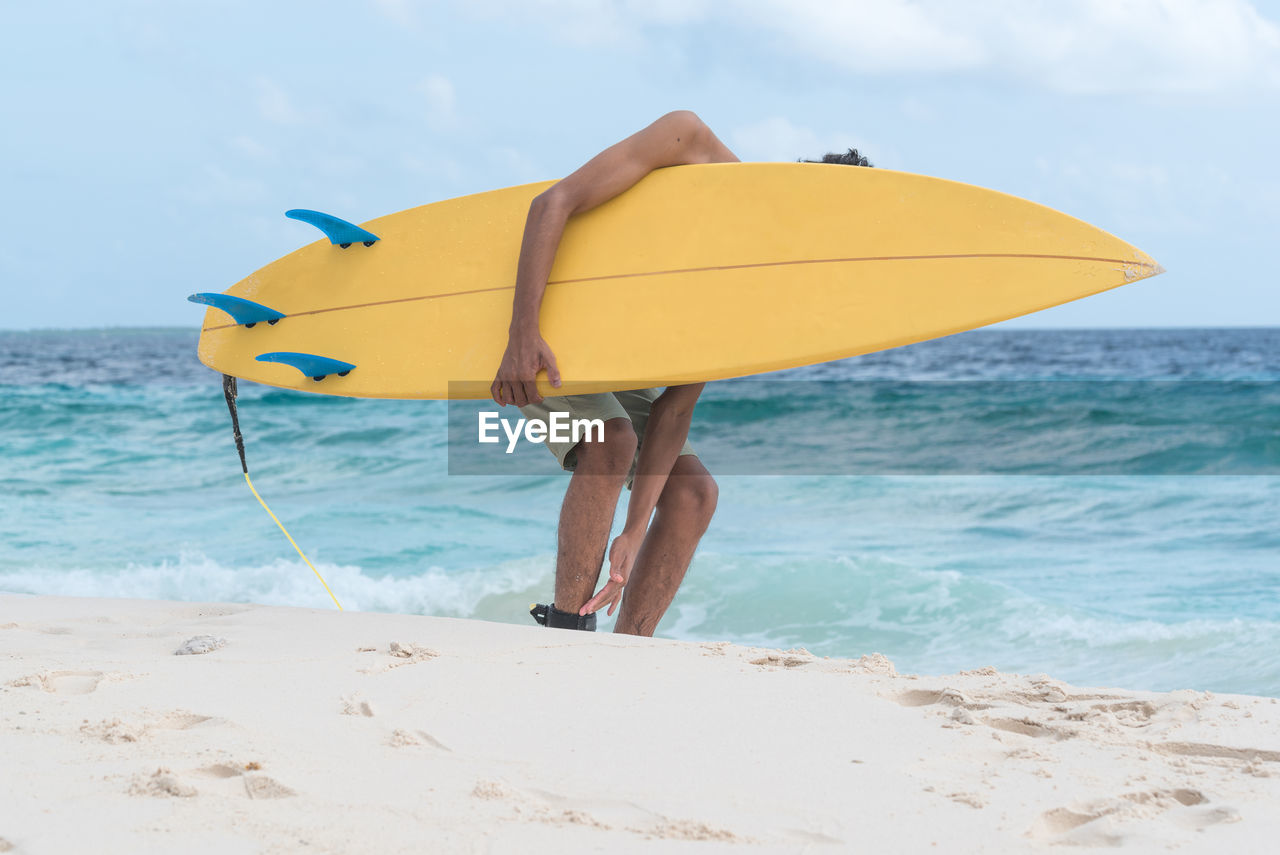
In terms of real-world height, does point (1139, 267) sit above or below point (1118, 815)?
above

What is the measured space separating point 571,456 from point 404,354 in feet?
1.87

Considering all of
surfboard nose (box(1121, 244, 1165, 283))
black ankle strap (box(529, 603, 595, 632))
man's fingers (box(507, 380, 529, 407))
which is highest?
surfboard nose (box(1121, 244, 1165, 283))

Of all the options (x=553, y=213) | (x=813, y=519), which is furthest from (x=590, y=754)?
(x=813, y=519)

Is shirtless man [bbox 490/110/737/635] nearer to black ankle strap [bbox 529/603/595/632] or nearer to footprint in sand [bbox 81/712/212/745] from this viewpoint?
black ankle strap [bbox 529/603/595/632]

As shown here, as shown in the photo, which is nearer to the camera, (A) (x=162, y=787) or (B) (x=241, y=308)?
(A) (x=162, y=787)

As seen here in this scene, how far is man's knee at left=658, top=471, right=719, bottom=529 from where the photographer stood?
2.58 metres

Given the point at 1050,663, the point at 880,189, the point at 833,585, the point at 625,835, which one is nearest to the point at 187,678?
the point at 625,835

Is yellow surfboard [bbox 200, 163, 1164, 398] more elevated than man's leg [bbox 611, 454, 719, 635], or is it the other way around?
yellow surfboard [bbox 200, 163, 1164, 398]

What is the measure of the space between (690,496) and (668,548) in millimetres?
146

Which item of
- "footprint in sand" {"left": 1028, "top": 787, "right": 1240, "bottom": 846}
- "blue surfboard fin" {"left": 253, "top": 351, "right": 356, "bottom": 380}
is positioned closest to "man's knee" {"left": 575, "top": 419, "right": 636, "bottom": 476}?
"blue surfboard fin" {"left": 253, "top": 351, "right": 356, "bottom": 380}

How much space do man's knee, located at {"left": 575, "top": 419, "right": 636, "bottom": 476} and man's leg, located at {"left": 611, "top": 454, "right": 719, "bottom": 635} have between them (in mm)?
214

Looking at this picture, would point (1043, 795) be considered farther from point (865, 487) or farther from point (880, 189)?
point (865, 487)

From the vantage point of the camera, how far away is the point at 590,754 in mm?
1432

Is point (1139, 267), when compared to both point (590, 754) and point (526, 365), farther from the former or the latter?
point (590, 754)
